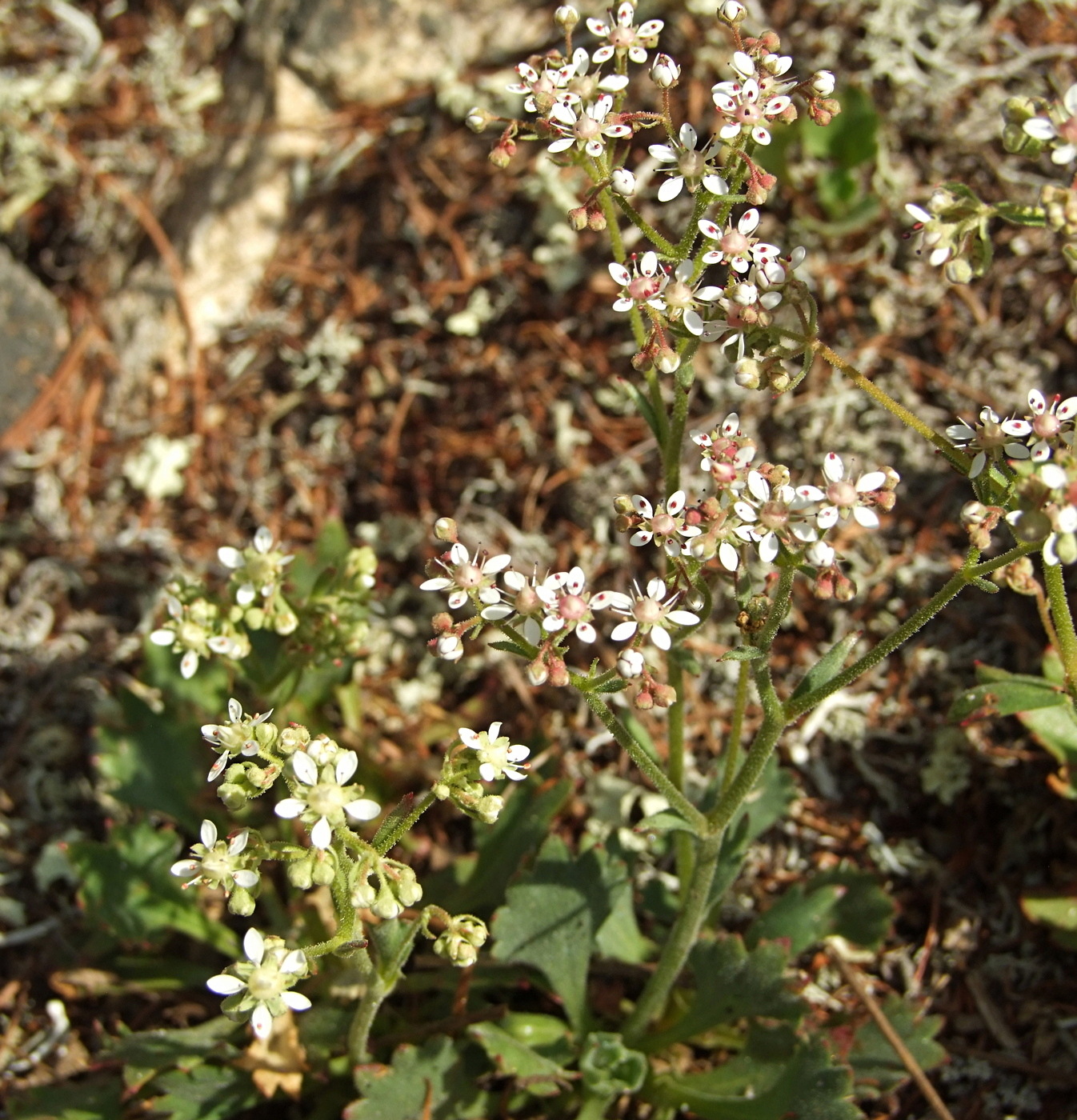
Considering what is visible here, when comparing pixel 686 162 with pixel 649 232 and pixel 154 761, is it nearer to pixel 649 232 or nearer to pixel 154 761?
pixel 649 232

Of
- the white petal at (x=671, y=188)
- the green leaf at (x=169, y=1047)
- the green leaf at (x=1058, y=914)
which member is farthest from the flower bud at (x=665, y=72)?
the green leaf at (x=169, y=1047)

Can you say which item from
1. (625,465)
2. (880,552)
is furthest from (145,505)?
(880,552)

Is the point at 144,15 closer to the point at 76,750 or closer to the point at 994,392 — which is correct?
the point at 76,750

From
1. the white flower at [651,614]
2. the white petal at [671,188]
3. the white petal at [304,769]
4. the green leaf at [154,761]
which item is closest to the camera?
the white petal at [304,769]

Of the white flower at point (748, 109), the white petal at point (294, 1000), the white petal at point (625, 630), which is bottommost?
the white petal at point (294, 1000)

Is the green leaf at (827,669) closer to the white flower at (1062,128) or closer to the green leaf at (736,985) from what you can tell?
the green leaf at (736,985)

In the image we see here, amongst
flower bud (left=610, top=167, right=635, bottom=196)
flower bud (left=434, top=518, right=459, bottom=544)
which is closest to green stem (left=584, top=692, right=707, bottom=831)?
flower bud (left=434, top=518, right=459, bottom=544)
